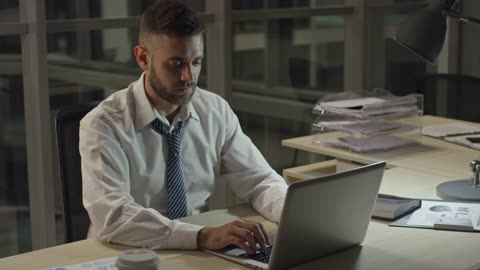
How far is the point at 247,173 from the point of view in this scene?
268cm

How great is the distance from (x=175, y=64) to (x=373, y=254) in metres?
0.80

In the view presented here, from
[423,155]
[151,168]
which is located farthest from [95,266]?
[423,155]

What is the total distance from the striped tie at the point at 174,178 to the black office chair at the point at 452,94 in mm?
2094

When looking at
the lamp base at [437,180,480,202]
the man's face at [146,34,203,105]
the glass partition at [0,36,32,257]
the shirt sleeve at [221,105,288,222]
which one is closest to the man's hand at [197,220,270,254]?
the shirt sleeve at [221,105,288,222]

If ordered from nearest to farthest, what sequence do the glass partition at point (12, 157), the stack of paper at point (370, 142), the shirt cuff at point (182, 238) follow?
the shirt cuff at point (182, 238) → the stack of paper at point (370, 142) → the glass partition at point (12, 157)

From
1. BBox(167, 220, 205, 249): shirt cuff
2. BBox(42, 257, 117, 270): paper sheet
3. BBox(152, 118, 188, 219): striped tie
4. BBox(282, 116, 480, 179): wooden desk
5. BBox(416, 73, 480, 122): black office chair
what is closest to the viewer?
BBox(42, 257, 117, 270): paper sheet

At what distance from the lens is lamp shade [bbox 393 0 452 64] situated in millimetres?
2787

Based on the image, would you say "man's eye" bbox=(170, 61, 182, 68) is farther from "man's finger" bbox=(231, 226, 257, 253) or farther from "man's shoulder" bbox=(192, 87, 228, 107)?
"man's finger" bbox=(231, 226, 257, 253)

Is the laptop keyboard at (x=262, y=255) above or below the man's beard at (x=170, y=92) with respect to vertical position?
below

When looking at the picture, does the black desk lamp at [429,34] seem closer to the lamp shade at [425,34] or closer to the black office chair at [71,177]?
the lamp shade at [425,34]

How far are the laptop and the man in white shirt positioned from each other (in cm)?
14

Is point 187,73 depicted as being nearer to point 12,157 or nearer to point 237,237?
point 237,237

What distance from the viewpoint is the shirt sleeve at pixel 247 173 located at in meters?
2.54

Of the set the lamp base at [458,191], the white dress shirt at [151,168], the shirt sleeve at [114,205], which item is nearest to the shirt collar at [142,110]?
the white dress shirt at [151,168]
